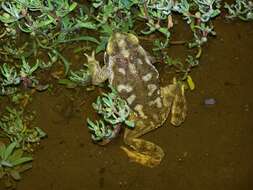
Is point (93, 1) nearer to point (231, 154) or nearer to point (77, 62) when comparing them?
point (77, 62)

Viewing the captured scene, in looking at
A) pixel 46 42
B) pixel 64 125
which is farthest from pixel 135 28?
pixel 64 125

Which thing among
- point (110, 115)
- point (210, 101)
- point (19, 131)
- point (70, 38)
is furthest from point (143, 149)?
point (70, 38)

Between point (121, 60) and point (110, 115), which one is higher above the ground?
point (121, 60)

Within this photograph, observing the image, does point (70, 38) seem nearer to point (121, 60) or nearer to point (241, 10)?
point (121, 60)

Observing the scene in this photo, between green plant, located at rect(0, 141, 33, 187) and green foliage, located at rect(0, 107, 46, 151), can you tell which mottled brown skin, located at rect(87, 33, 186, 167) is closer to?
green foliage, located at rect(0, 107, 46, 151)

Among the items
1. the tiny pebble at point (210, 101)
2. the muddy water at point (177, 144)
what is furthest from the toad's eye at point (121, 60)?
the tiny pebble at point (210, 101)

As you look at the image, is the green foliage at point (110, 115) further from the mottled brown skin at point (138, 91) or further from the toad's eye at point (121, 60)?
the toad's eye at point (121, 60)

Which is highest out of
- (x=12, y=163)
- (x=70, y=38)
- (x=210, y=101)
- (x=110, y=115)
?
(x=70, y=38)

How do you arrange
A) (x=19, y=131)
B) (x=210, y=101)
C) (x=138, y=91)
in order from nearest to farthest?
(x=138, y=91) < (x=19, y=131) < (x=210, y=101)
